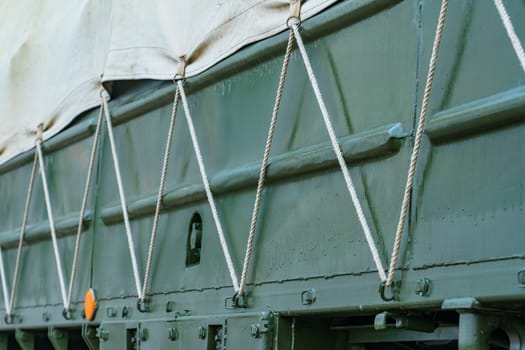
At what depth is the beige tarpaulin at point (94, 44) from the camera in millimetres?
4176

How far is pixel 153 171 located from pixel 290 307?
1371 millimetres

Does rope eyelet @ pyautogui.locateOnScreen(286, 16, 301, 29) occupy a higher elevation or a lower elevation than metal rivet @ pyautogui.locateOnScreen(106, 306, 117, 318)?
→ higher

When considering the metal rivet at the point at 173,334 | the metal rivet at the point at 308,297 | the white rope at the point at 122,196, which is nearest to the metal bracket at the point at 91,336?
the white rope at the point at 122,196

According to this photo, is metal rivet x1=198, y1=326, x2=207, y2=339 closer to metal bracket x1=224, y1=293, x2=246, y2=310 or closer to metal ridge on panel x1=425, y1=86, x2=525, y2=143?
metal bracket x1=224, y1=293, x2=246, y2=310

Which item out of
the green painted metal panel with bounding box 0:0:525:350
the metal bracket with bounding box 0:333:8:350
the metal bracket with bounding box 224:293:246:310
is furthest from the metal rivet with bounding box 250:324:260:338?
the metal bracket with bounding box 0:333:8:350

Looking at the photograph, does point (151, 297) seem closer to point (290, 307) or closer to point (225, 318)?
point (225, 318)

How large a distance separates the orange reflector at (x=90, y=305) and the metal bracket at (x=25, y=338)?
890 millimetres

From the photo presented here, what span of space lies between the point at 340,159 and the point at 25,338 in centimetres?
297

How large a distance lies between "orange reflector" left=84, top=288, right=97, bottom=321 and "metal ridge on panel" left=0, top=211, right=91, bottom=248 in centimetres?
39

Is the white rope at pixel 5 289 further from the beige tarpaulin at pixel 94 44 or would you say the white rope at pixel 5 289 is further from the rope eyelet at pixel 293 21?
the rope eyelet at pixel 293 21

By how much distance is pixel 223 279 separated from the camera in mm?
4090

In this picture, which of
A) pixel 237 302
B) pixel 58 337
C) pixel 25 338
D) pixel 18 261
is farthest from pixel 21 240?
pixel 237 302

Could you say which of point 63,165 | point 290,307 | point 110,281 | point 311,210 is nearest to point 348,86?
point 311,210

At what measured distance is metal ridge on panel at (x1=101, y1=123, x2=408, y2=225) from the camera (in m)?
3.33
